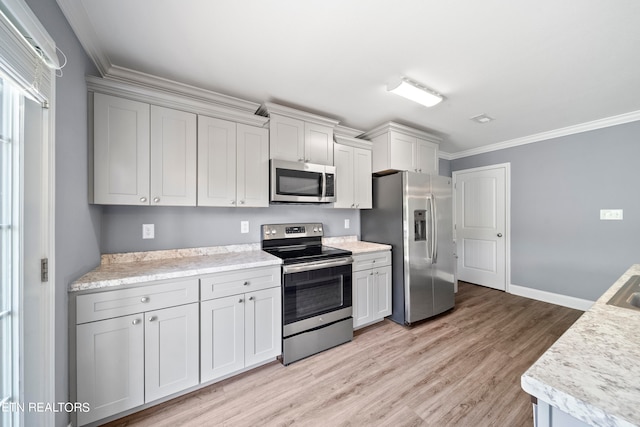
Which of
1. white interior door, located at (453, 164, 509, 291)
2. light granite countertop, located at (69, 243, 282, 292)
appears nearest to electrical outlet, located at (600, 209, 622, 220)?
white interior door, located at (453, 164, 509, 291)

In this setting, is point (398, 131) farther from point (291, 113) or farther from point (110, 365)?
point (110, 365)

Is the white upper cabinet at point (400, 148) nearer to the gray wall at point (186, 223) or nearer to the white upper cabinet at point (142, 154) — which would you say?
the gray wall at point (186, 223)

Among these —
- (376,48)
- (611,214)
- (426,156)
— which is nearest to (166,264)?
(376,48)

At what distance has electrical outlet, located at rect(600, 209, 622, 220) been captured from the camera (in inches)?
114

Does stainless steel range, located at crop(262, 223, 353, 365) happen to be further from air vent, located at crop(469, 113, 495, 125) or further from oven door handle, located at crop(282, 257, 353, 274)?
air vent, located at crop(469, 113, 495, 125)

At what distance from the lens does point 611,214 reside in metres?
2.94

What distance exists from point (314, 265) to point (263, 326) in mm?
679

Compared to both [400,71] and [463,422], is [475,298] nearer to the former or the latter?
[463,422]

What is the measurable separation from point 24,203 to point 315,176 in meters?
2.03

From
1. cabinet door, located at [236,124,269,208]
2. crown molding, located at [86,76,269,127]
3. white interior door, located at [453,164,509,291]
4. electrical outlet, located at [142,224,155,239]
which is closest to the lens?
crown molding, located at [86,76,269,127]

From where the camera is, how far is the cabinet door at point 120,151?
166 centimetres

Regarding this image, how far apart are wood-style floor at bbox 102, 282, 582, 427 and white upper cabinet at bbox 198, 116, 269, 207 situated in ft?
5.03

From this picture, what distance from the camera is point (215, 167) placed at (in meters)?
2.11

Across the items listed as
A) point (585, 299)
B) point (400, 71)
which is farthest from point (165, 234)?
point (585, 299)
